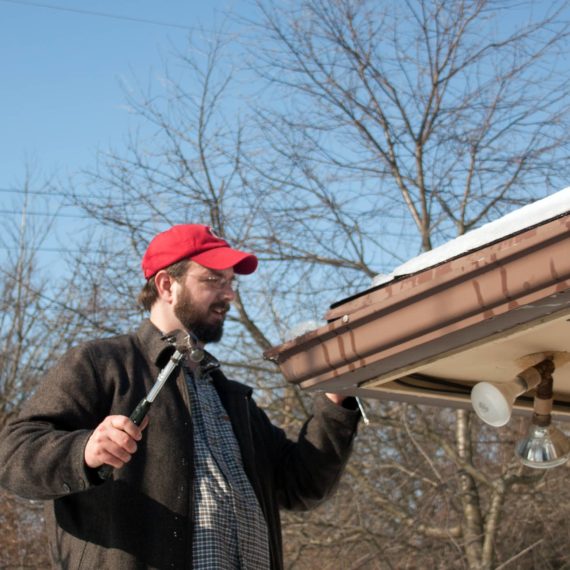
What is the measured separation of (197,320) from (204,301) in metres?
0.07

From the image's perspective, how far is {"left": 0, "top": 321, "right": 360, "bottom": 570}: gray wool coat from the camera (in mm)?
2625

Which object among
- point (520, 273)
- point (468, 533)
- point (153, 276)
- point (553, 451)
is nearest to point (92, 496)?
point (153, 276)

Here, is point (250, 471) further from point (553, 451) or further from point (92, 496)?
point (553, 451)

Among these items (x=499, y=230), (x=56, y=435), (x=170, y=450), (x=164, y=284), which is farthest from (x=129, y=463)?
(x=499, y=230)

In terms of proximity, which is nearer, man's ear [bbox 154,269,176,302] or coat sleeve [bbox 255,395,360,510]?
coat sleeve [bbox 255,395,360,510]

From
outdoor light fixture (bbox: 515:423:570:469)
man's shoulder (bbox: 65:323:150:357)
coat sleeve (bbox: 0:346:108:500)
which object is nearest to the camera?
outdoor light fixture (bbox: 515:423:570:469)

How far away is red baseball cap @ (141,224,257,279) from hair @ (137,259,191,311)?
1 centimetres

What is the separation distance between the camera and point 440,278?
6.55 feet

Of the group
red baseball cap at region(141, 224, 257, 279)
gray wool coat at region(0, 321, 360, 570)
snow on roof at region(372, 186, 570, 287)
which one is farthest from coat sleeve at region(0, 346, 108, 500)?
snow on roof at region(372, 186, 570, 287)

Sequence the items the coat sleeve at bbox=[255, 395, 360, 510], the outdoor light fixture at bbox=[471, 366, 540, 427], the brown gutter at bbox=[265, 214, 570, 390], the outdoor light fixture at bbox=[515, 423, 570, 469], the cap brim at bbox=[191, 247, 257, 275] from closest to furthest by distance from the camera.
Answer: the brown gutter at bbox=[265, 214, 570, 390], the outdoor light fixture at bbox=[471, 366, 540, 427], the outdoor light fixture at bbox=[515, 423, 570, 469], the coat sleeve at bbox=[255, 395, 360, 510], the cap brim at bbox=[191, 247, 257, 275]

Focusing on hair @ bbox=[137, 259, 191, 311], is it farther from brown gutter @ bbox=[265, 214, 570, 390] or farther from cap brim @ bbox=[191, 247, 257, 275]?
brown gutter @ bbox=[265, 214, 570, 390]

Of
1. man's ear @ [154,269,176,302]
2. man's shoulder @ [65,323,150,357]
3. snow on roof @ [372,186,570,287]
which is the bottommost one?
snow on roof @ [372,186,570,287]

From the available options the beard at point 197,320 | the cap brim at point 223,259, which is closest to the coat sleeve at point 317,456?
the beard at point 197,320

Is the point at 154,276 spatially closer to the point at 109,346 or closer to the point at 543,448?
the point at 109,346
